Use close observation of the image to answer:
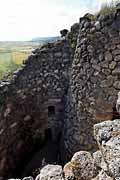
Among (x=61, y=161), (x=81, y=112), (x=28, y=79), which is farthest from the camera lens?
(x=28, y=79)

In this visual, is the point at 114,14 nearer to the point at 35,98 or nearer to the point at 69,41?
the point at 69,41

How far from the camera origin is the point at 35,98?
26.7 ft

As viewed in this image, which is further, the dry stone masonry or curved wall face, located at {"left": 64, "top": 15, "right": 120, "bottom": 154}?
the dry stone masonry

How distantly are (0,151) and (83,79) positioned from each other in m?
2.68

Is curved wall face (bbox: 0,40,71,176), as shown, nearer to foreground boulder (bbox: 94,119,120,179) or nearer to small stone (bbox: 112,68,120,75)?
small stone (bbox: 112,68,120,75)

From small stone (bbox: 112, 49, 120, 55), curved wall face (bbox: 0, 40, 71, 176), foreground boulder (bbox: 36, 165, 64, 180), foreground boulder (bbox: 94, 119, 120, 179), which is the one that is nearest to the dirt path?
curved wall face (bbox: 0, 40, 71, 176)

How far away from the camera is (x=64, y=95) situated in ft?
26.0

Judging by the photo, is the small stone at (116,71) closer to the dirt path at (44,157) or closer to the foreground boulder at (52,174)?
the foreground boulder at (52,174)

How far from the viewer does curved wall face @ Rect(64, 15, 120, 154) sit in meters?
5.48

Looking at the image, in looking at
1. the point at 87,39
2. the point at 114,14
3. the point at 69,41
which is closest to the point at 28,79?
the point at 69,41

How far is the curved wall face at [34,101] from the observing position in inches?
296

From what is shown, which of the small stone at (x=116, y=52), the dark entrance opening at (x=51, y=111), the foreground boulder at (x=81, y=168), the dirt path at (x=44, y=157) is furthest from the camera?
the dark entrance opening at (x=51, y=111)

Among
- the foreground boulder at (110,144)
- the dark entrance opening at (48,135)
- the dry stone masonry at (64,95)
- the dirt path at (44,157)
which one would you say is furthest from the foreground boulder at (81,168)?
the dark entrance opening at (48,135)

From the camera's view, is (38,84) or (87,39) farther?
(38,84)
